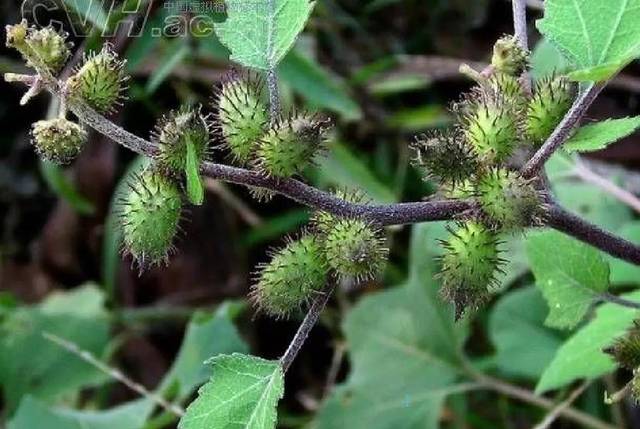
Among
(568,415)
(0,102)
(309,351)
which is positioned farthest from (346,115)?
(0,102)

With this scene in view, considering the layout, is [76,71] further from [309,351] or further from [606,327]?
[309,351]

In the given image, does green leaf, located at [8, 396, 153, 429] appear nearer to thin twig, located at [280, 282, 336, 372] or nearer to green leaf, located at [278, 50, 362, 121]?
green leaf, located at [278, 50, 362, 121]

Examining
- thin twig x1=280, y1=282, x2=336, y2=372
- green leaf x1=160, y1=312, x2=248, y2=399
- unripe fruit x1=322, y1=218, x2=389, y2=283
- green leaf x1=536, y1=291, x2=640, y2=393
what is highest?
unripe fruit x1=322, y1=218, x2=389, y2=283

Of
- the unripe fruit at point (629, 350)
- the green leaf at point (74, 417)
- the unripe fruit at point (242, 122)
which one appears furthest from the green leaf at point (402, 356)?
the unripe fruit at point (242, 122)

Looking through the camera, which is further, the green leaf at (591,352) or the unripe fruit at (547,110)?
the green leaf at (591,352)

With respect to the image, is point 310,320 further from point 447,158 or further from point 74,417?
point 74,417

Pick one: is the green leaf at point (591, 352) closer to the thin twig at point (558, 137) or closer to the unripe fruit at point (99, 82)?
the thin twig at point (558, 137)

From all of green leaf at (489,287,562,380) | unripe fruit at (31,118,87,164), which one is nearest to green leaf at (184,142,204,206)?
unripe fruit at (31,118,87,164)

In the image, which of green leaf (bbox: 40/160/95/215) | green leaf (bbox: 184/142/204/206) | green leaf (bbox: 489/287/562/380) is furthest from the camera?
green leaf (bbox: 40/160/95/215)
